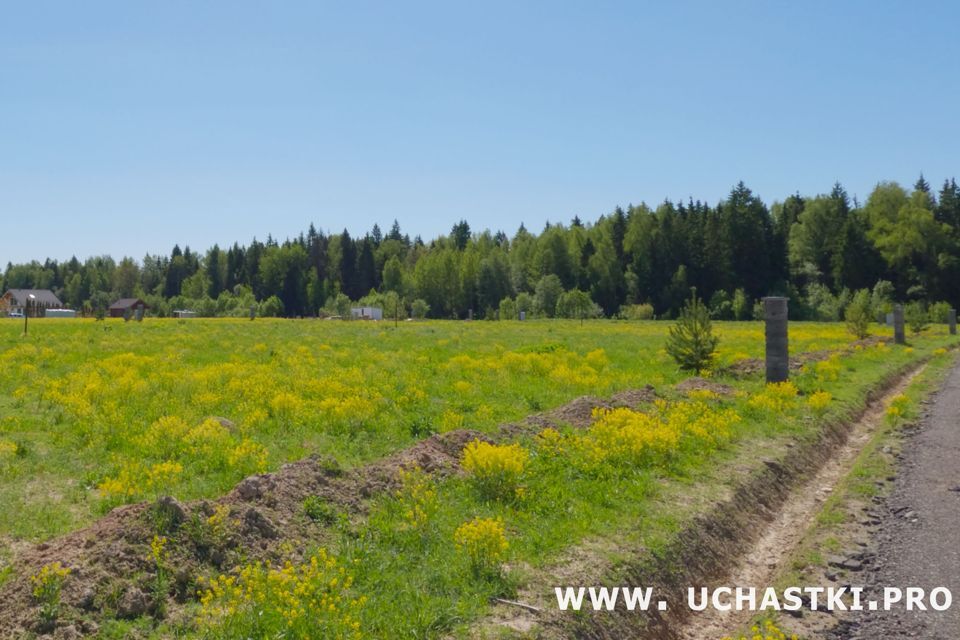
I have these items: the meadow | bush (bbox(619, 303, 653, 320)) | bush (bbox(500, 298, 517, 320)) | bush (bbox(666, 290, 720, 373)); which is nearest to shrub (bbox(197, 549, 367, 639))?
the meadow

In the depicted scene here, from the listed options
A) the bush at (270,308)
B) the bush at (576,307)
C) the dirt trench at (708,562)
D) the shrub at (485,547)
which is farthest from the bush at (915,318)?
the bush at (270,308)

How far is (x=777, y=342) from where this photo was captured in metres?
19.3

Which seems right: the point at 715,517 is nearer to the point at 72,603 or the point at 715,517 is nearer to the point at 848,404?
the point at 72,603

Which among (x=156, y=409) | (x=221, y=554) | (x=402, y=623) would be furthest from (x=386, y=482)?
(x=156, y=409)

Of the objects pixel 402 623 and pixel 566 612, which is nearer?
pixel 402 623

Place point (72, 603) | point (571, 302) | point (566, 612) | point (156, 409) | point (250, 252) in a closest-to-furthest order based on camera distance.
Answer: point (72, 603) < point (566, 612) < point (156, 409) < point (571, 302) < point (250, 252)

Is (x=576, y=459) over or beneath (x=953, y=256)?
beneath

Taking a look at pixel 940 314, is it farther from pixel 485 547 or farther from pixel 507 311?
pixel 485 547

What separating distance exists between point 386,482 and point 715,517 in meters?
4.17

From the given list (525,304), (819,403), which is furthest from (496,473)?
(525,304)

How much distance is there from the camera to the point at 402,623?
5414mm

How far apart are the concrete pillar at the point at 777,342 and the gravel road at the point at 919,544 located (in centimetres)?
578

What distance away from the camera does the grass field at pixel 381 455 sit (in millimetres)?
5895

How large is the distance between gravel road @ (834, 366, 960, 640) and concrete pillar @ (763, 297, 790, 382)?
5.78 meters
